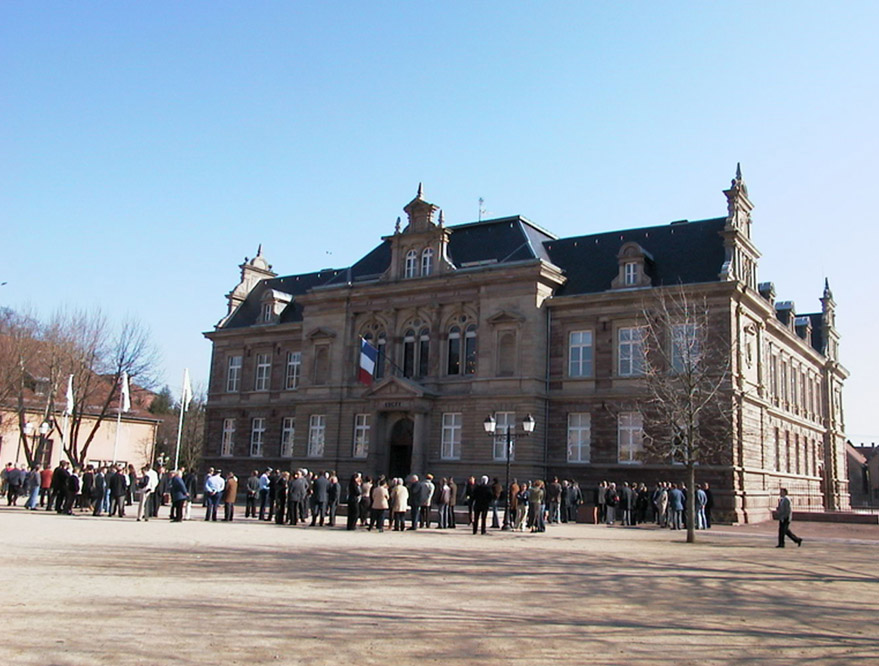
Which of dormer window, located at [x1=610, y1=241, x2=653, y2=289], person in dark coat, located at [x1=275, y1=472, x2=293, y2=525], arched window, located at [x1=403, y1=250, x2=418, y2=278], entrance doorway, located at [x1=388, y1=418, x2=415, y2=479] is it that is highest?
arched window, located at [x1=403, y1=250, x2=418, y2=278]

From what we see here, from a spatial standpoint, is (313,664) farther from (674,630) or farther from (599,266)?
(599,266)

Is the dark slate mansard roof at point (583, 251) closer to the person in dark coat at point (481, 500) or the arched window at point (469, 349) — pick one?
the arched window at point (469, 349)

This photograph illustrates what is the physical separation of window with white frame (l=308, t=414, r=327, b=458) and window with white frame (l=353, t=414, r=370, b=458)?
2.33 m

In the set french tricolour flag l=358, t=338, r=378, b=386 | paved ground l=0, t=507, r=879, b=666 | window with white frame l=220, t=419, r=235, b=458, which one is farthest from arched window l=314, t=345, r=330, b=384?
paved ground l=0, t=507, r=879, b=666

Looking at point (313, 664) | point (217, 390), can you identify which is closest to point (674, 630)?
point (313, 664)

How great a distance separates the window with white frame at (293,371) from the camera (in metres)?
51.4

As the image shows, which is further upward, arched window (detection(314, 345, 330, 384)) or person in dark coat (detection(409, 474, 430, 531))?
arched window (detection(314, 345, 330, 384))

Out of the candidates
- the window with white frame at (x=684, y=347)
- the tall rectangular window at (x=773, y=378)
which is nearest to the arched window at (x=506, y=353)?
the window with white frame at (x=684, y=347)

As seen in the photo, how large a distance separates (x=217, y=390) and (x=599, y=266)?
27177mm

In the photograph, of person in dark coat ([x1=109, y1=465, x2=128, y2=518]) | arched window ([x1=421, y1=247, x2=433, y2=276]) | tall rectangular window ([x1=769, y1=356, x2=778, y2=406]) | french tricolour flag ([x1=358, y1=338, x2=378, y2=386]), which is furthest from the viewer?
arched window ([x1=421, y1=247, x2=433, y2=276])

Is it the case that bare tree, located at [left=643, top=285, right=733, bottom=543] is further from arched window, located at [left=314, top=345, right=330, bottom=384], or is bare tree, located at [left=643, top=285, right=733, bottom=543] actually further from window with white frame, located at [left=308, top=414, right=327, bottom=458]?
arched window, located at [left=314, top=345, right=330, bottom=384]

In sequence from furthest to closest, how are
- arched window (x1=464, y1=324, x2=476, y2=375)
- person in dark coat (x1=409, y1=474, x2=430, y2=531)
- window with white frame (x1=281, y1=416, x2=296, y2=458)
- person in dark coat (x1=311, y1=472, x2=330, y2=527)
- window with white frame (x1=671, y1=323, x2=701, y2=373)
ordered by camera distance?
window with white frame (x1=281, y1=416, x2=296, y2=458), arched window (x1=464, y1=324, x2=476, y2=375), window with white frame (x1=671, y1=323, x2=701, y2=373), person in dark coat (x1=311, y1=472, x2=330, y2=527), person in dark coat (x1=409, y1=474, x2=430, y2=531)

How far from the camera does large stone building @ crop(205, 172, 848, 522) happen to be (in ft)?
127

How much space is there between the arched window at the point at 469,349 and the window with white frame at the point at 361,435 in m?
6.27
